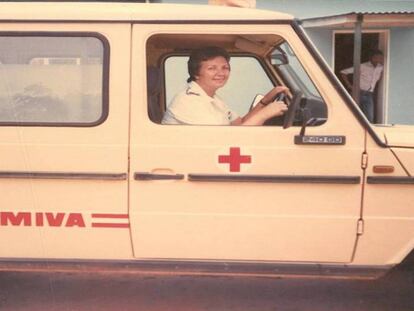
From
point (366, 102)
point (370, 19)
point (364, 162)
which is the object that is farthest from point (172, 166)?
point (366, 102)

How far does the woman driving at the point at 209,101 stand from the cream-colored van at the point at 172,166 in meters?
0.12

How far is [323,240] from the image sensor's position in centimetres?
348

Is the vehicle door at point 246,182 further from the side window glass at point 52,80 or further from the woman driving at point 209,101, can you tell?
the side window glass at point 52,80

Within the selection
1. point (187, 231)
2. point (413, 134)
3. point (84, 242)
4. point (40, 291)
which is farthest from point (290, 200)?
point (40, 291)

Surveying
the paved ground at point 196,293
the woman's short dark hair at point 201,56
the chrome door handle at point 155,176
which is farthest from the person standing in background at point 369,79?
the chrome door handle at point 155,176

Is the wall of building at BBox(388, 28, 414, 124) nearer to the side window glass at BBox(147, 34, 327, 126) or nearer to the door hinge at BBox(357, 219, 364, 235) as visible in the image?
the side window glass at BBox(147, 34, 327, 126)

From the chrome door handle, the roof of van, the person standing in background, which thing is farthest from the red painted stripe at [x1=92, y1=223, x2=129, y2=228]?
the person standing in background

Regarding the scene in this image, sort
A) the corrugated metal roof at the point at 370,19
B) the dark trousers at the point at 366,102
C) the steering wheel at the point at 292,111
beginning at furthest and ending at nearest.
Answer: the dark trousers at the point at 366,102 → the corrugated metal roof at the point at 370,19 → the steering wheel at the point at 292,111

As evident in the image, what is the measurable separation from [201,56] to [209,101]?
0.32 m

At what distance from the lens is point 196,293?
4375mm

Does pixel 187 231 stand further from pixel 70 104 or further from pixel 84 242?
pixel 70 104

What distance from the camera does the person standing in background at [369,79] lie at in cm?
1160

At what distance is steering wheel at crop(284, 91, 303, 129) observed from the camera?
132 inches

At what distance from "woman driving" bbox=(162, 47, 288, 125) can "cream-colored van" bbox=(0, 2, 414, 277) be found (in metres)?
0.12
